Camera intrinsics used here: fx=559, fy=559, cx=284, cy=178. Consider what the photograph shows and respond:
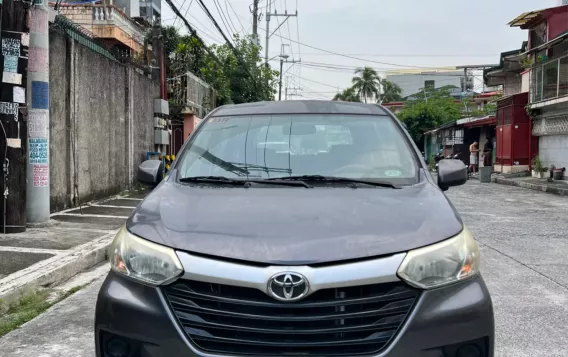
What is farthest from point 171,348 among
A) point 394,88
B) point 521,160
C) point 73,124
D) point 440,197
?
point 394,88

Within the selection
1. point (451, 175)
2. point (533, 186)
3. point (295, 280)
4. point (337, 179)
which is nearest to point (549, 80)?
point (533, 186)

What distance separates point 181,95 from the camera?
2103 cm

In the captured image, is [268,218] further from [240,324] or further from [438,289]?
[438,289]

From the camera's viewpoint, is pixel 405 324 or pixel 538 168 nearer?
pixel 405 324

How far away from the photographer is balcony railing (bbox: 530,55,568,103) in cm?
2081

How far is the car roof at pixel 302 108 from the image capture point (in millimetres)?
3865

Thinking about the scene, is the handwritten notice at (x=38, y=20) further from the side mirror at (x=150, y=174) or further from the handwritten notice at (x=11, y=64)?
the side mirror at (x=150, y=174)

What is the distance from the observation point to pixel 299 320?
2162mm

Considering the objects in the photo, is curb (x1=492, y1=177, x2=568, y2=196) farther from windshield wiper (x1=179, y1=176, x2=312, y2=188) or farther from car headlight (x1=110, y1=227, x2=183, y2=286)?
car headlight (x1=110, y1=227, x2=183, y2=286)

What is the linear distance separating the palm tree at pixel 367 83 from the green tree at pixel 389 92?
42.3 inches

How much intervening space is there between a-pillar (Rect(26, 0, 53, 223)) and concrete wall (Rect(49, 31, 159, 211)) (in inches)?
65.0

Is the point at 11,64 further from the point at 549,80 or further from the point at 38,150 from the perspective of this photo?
the point at 549,80

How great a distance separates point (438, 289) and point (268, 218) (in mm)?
779

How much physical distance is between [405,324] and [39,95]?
7.16 meters
